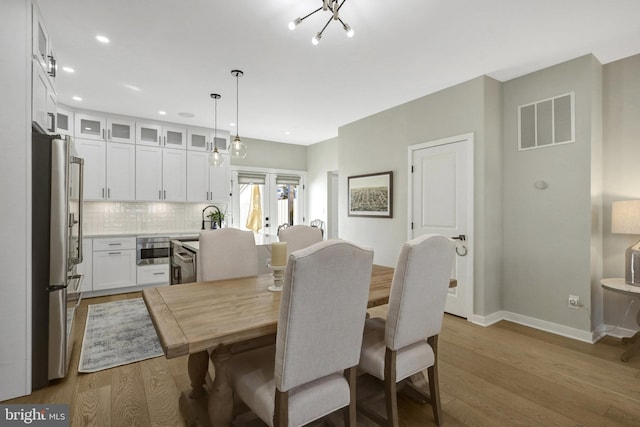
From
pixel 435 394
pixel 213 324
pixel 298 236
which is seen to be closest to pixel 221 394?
pixel 213 324

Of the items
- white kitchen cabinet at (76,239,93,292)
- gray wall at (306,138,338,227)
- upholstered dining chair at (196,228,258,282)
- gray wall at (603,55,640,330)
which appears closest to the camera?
upholstered dining chair at (196,228,258,282)

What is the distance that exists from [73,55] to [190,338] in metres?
3.26

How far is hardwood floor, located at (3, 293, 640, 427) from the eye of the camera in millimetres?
1862

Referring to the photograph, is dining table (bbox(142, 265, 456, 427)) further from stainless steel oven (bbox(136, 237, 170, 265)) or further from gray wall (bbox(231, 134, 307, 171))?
gray wall (bbox(231, 134, 307, 171))

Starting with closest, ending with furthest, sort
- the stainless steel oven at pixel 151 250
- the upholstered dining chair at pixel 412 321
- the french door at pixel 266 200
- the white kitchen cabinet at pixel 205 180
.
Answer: the upholstered dining chair at pixel 412 321 → the stainless steel oven at pixel 151 250 → the white kitchen cabinet at pixel 205 180 → the french door at pixel 266 200

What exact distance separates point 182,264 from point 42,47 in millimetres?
2135

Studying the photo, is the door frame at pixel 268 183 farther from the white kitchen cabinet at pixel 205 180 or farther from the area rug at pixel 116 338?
the area rug at pixel 116 338

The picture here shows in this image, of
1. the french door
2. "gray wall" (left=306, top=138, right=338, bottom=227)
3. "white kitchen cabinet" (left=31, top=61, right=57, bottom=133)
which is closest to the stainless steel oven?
the french door

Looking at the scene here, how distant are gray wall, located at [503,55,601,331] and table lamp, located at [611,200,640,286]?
9.0 inches

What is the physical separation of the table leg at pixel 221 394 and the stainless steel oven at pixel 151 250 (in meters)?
3.94

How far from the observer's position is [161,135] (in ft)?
16.9

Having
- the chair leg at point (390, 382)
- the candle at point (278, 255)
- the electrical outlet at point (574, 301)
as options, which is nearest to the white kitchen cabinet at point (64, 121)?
the candle at point (278, 255)

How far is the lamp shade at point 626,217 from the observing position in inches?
103

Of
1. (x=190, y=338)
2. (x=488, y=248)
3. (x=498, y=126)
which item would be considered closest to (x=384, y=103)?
Answer: (x=498, y=126)
